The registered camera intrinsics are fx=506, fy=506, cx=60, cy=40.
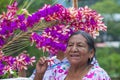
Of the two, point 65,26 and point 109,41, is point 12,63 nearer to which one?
point 65,26

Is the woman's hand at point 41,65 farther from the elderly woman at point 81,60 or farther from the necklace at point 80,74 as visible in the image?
the necklace at point 80,74

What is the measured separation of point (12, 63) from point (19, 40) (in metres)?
0.22

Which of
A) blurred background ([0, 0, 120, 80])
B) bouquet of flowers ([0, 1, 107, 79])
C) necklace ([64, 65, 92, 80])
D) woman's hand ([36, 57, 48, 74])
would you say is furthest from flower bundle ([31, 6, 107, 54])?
blurred background ([0, 0, 120, 80])

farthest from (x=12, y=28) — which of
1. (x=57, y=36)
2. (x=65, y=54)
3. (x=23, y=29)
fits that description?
(x=65, y=54)

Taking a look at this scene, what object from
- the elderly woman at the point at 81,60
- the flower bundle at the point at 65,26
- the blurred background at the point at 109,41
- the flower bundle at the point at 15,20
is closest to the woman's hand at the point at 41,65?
the elderly woman at the point at 81,60

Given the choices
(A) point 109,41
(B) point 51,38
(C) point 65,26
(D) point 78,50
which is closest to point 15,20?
(B) point 51,38

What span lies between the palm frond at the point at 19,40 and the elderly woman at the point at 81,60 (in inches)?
8.9

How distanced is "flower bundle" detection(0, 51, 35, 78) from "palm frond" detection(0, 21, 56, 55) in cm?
9

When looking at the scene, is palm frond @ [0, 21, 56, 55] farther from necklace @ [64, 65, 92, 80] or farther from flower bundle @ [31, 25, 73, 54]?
necklace @ [64, 65, 92, 80]

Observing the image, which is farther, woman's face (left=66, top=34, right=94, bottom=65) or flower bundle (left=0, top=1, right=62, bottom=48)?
woman's face (left=66, top=34, right=94, bottom=65)

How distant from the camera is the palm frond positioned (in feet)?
12.5

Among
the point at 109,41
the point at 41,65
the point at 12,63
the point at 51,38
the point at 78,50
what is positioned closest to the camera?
the point at 12,63

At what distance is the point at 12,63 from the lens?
372 centimetres

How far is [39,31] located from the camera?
12.7 feet
